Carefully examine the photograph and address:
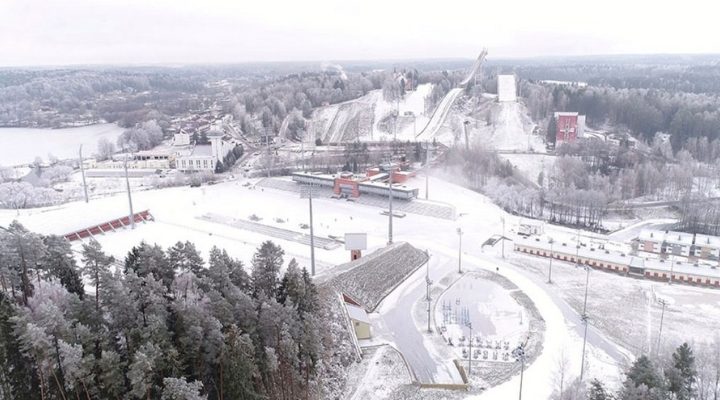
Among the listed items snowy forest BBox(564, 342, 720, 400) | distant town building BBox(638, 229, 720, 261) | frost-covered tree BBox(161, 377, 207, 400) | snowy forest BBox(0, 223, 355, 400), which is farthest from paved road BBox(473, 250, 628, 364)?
frost-covered tree BBox(161, 377, 207, 400)

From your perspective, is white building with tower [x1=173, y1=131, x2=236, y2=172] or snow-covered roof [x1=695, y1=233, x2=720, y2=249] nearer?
snow-covered roof [x1=695, y1=233, x2=720, y2=249]

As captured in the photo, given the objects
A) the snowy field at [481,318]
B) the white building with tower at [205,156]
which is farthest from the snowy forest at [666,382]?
the white building with tower at [205,156]

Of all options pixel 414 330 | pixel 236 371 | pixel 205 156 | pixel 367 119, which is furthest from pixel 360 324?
pixel 367 119

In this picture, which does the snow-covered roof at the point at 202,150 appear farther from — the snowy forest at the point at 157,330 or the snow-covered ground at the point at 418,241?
the snowy forest at the point at 157,330

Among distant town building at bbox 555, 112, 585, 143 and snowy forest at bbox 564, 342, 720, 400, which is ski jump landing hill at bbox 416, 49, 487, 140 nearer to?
distant town building at bbox 555, 112, 585, 143

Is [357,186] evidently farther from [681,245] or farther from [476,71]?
[476,71]

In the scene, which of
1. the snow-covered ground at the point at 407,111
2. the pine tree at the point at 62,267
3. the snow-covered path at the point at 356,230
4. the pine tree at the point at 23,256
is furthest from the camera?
the snow-covered ground at the point at 407,111
